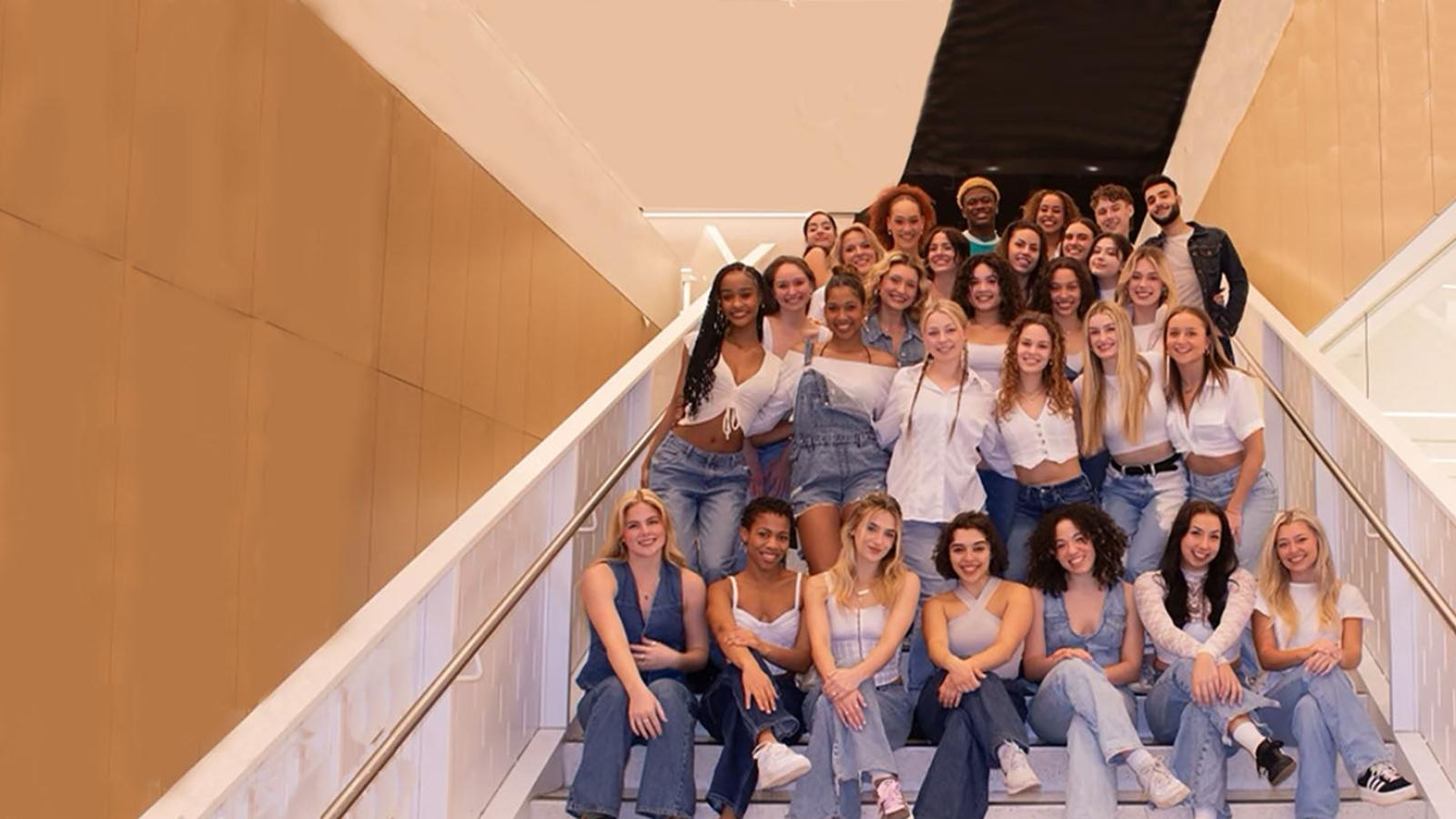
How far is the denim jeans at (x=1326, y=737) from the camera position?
407cm

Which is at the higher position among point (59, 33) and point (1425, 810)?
point (59, 33)

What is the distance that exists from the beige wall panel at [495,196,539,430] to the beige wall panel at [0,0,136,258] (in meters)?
3.30

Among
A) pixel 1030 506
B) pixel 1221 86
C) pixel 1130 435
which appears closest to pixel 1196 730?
pixel 1030 506

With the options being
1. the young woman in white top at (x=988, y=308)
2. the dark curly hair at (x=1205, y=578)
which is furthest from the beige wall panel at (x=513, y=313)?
the dark curly hair at (x=1205, y=578)

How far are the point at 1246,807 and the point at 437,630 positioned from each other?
202 centimetres

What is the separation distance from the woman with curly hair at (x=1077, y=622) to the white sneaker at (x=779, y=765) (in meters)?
0.70

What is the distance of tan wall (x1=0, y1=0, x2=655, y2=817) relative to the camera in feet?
12.7

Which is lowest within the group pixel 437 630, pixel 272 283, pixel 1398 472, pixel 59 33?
pixel 437 630

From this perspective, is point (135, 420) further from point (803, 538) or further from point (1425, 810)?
point (1425, 810)

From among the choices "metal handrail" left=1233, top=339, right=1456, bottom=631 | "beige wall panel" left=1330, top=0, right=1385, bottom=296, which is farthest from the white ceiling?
"metal handrail" left=1233, top=339, right=1456, bottom=631

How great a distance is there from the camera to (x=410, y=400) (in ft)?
20.7

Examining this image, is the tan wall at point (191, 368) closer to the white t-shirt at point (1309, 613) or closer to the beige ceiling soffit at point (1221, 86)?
the white t-shirt at point (1309, 613)

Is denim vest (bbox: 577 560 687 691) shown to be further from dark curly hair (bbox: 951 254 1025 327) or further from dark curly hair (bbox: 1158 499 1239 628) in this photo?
dark curly hair (bbox: 951 254 1025 327)

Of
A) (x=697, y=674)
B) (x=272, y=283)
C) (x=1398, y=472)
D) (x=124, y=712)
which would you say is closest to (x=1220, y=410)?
(x=1398, y=472)
